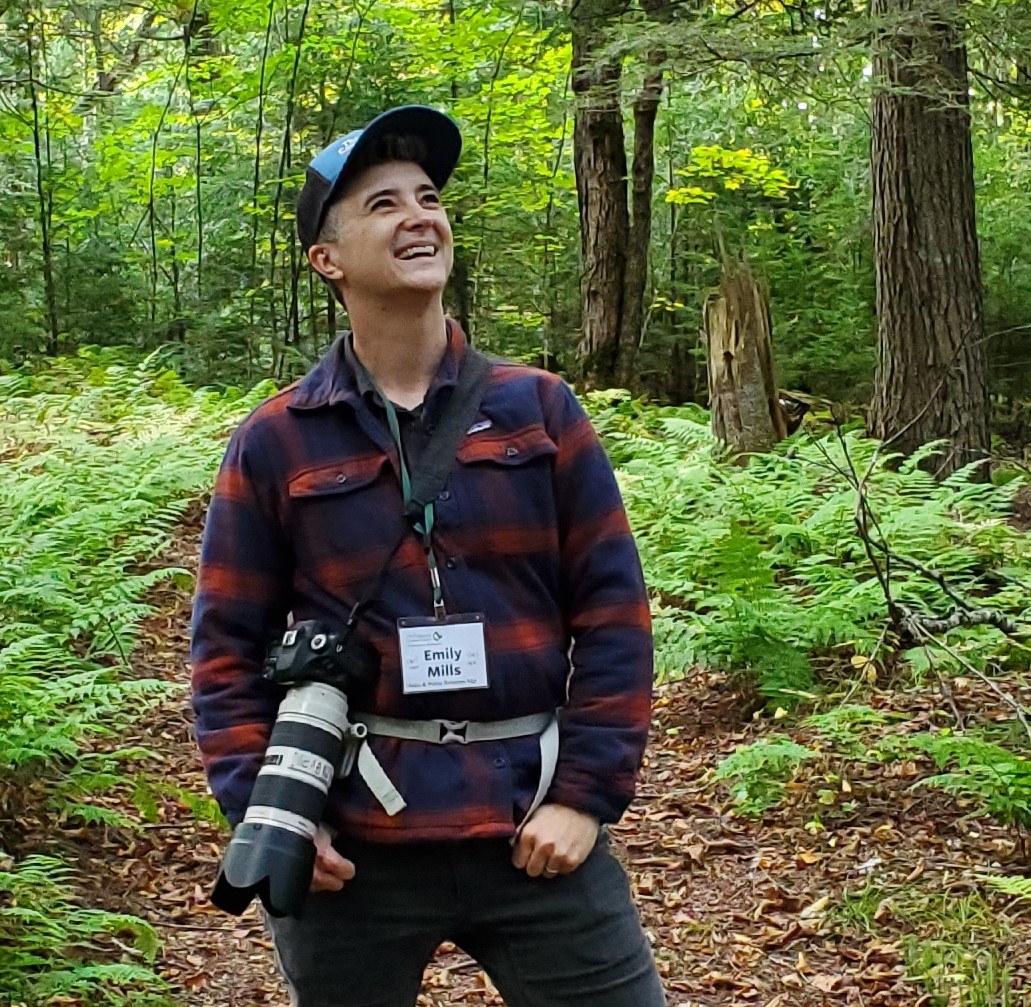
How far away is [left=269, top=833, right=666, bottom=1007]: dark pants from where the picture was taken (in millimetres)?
2020

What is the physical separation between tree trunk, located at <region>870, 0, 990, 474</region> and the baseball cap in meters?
6.71

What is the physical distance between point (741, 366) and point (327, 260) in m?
7.42

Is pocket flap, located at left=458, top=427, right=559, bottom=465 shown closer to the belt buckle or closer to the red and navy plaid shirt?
the red and navy plaid shirt

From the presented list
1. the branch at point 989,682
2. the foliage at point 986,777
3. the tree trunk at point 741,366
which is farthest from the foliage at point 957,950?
the tree trunk at point 741,366

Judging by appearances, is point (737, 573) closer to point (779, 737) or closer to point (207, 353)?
point (779, 737)

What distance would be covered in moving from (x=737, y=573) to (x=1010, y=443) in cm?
850

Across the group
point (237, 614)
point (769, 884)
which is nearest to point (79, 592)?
point (769, 884)

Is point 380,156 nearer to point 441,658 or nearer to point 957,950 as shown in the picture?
point 441,658

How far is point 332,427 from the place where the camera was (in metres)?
2.11

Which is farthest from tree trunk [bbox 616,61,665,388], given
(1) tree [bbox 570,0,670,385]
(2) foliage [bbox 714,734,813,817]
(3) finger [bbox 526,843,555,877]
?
(3) finger [bbox 526,843,555,877]

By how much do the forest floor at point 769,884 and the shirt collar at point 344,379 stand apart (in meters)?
2.33

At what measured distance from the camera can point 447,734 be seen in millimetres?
2018

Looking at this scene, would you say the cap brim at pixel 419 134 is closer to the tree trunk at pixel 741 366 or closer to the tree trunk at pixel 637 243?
the tree trunk at pixel 741 366

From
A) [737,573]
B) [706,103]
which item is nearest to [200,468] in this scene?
[737,573]
